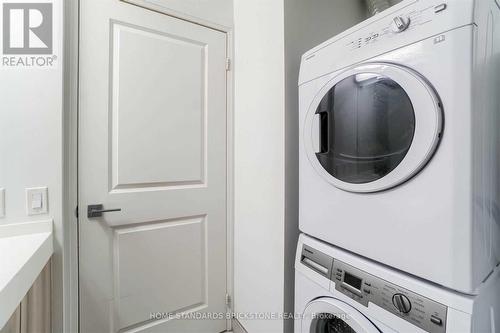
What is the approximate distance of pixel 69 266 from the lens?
44.1 inches

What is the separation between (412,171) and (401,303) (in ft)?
1.19

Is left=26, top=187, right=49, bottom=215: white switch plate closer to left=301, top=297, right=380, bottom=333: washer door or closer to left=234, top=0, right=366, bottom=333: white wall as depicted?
left=234, top=0, right=366, bottom=333: white wall

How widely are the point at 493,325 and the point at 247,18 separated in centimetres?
168

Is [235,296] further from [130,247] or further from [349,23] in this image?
[349,23]

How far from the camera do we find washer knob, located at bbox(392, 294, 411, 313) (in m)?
0.62

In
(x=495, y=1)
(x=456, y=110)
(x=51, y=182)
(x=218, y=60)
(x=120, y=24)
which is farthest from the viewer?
(x=218, y=60)

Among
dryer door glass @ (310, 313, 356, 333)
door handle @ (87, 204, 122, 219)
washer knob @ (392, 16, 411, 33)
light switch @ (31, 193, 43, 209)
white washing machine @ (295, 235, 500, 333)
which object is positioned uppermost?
washer knob @ (392, 16, 411, 33)

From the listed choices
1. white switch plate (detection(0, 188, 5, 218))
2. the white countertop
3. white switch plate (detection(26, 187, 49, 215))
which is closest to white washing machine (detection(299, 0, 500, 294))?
the white countertop

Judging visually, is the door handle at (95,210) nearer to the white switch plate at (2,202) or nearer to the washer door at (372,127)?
the white switch plate at (2,202)

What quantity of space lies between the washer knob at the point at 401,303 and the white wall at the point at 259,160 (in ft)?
1.75

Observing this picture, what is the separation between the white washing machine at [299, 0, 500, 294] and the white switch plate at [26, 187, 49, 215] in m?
1.23

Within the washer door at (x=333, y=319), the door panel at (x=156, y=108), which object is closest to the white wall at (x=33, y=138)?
the door panel at (x=156, y=108)

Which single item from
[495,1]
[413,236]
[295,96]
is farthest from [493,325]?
[295,96]

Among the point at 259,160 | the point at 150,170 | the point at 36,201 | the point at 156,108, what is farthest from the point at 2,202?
the point at 259,160
